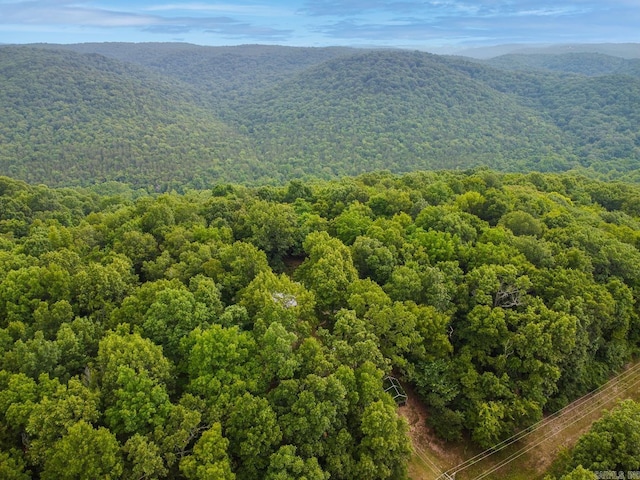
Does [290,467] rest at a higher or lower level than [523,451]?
higher

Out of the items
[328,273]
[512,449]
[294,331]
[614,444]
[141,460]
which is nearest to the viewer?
[141,460]

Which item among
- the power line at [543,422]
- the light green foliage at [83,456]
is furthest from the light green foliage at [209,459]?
the power line at [543,422]

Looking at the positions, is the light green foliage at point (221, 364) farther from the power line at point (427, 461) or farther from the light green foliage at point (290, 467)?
the power line at point (427, 461)

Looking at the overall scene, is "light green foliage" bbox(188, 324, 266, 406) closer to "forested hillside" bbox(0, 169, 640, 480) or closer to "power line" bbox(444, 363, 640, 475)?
"forested hillside" bbox(0, 169, 640, 480)

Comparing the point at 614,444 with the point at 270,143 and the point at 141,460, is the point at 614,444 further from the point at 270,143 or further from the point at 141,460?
the point at 270,143

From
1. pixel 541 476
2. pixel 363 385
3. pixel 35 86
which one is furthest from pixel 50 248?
pixel 35 86

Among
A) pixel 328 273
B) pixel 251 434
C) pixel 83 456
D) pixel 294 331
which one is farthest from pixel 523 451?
pixel 83 456

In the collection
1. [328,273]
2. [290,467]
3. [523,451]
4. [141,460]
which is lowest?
[523,451]
